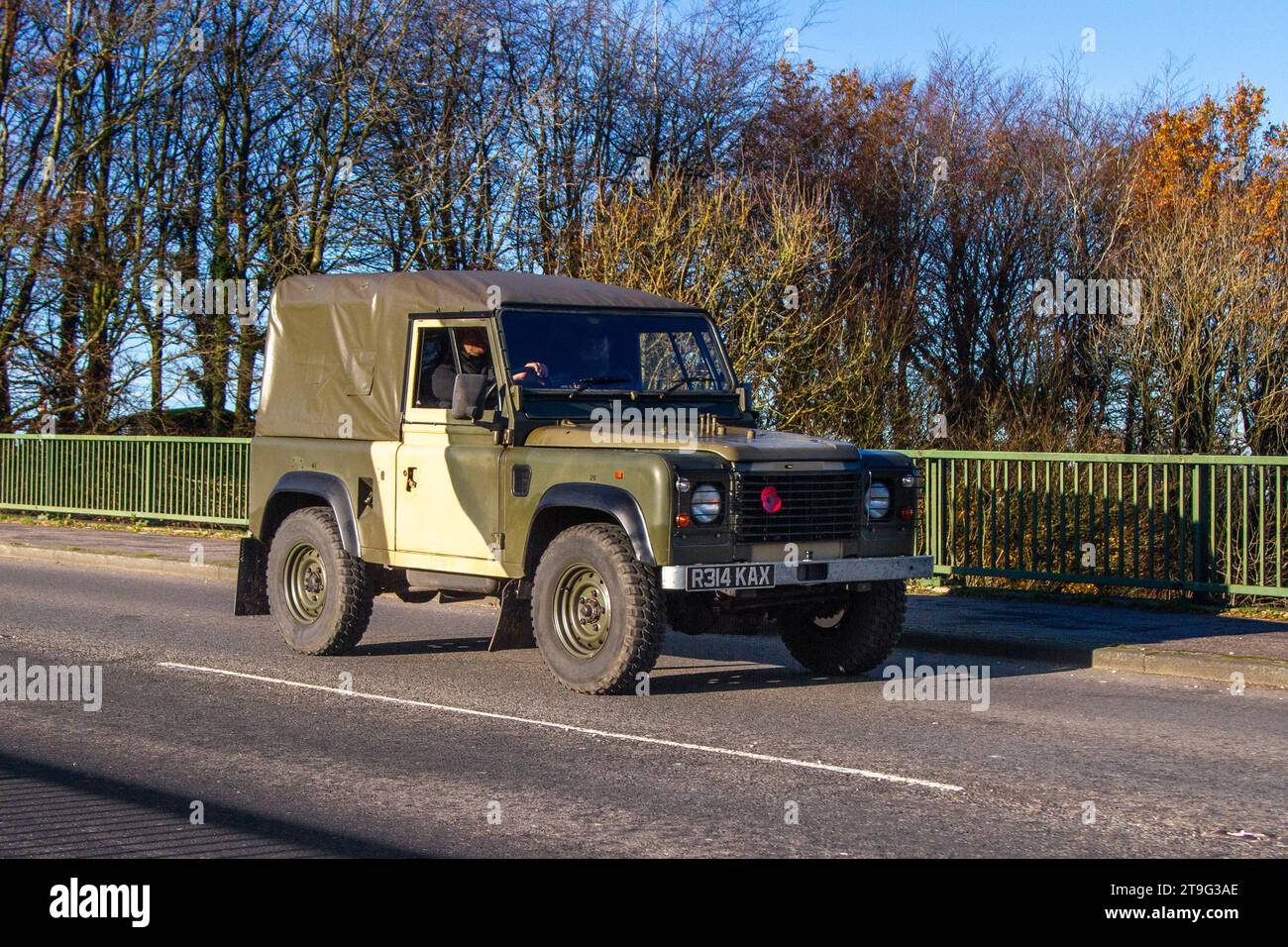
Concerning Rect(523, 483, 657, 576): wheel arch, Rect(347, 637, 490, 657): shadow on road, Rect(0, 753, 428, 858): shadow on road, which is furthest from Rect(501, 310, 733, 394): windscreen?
Rect(0, 753, 428, 858): shadow on road

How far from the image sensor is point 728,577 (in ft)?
30.5

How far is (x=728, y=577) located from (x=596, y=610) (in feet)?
3.04

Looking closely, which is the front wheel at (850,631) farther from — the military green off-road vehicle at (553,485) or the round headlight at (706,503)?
the round headlight at (706,503)

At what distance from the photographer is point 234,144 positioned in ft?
110

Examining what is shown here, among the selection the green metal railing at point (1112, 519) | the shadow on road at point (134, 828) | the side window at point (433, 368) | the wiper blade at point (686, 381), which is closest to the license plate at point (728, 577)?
the wiper blade at point (686, 381)

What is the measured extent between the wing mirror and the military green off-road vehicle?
13 millimetres

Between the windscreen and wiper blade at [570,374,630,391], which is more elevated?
the windscreen

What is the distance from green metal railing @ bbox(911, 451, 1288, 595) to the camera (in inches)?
553

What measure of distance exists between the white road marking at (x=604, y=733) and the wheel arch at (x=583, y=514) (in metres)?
1.14

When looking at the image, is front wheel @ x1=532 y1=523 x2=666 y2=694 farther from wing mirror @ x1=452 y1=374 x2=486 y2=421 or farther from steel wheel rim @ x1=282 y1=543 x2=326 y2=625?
steel wheel rim @ x1=282 y1=543 x2=326 y2=625

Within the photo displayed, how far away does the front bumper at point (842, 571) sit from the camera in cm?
912

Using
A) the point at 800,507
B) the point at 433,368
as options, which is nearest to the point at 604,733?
the point at 800,507

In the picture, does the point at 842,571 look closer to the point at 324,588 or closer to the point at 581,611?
the point at 581,611
